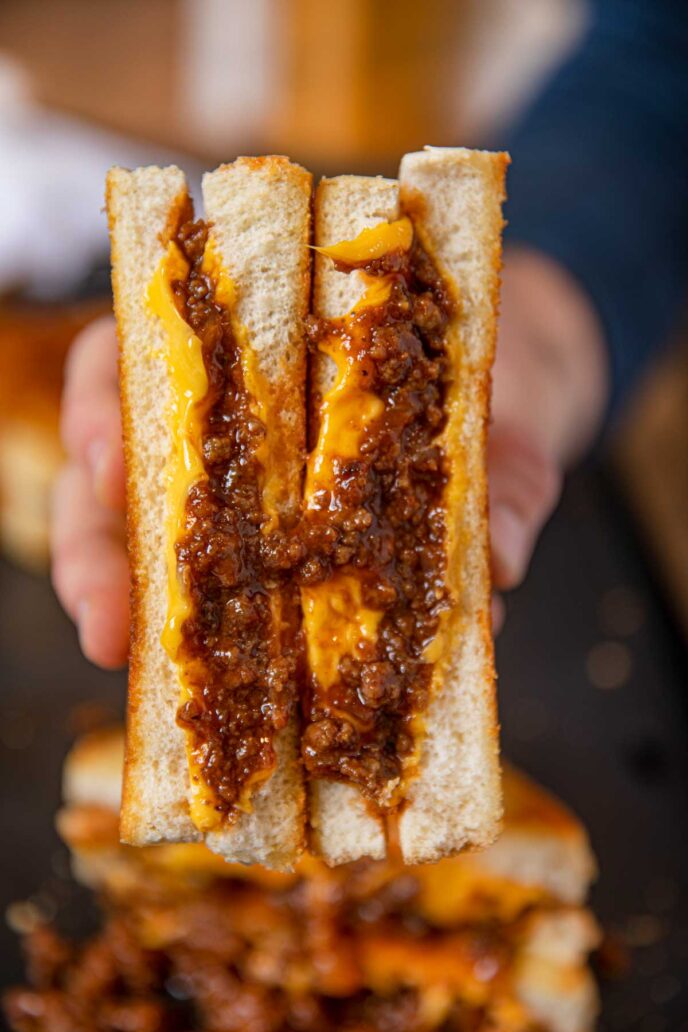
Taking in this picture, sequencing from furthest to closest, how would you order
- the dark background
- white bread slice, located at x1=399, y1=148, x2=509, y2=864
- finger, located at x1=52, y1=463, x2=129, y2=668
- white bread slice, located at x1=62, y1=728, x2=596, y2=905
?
the dark background
white bread slice, located at x1=62, y1=728, x2=596, y2=905
finger, located at x1=52, y1=463, x2=129, y2=668
white bread slice, located at x1=399, y1=148, x2=509, y2=864

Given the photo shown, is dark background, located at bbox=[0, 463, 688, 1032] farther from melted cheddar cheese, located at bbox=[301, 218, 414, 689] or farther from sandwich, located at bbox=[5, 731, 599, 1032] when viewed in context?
melted cheddar cheese, located at bbox=[301, 218, 414, 689]

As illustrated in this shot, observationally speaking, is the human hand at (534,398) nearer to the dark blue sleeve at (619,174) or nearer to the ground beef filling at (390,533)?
the dark blue sleeve at (619,174)

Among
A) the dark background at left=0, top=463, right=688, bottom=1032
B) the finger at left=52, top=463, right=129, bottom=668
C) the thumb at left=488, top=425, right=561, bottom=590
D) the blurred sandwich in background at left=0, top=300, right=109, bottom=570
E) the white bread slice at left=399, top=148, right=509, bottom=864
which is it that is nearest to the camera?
the white bread slice at left=399, top=148, right=509, bottom=864

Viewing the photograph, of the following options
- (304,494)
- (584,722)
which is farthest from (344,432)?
(584,722)

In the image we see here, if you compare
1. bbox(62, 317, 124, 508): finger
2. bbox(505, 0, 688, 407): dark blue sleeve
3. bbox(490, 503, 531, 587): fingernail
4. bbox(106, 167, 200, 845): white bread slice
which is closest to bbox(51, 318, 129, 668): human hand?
bbox(62, 317, 124, 508): finger

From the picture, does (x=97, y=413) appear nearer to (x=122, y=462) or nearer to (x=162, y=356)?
(x=122, y=462)

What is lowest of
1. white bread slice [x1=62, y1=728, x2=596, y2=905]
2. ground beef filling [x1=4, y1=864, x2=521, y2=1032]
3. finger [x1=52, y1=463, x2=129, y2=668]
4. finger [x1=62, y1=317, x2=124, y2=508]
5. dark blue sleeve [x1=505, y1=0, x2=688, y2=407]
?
ground beef filling [x1=4, y1=864, x2=521, y2=1032]
